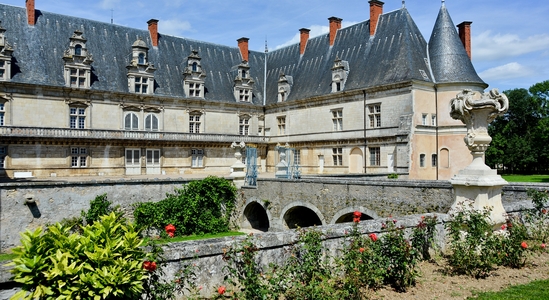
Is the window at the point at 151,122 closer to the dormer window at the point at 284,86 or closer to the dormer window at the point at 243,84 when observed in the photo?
the dormer window at the point at 243,84

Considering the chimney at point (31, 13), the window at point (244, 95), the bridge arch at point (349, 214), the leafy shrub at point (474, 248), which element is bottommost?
the bridge arch at point (349, 214)

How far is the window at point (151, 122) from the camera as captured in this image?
27953mm

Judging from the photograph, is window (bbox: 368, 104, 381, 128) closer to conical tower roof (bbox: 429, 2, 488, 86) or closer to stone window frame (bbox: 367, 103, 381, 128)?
stone window frame (bbox: 367, 103, 381, 128)

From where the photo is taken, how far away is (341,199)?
15438 millimetres

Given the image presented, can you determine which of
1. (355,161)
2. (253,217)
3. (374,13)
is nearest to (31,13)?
(253,217)

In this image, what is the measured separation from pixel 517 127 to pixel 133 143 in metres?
45.4

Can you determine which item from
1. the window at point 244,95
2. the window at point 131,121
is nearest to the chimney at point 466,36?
the window at point 244,95

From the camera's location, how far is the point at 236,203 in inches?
844

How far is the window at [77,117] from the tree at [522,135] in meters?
39.5

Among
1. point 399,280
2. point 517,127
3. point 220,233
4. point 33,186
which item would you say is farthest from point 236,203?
point 517,127

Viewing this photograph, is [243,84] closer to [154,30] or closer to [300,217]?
[154,30]

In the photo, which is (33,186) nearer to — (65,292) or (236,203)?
(236,203)

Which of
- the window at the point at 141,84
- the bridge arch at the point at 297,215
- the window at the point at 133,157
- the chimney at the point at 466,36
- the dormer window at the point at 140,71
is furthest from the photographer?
the window at the point at 141,84

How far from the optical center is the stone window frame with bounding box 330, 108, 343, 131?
90.2ft
